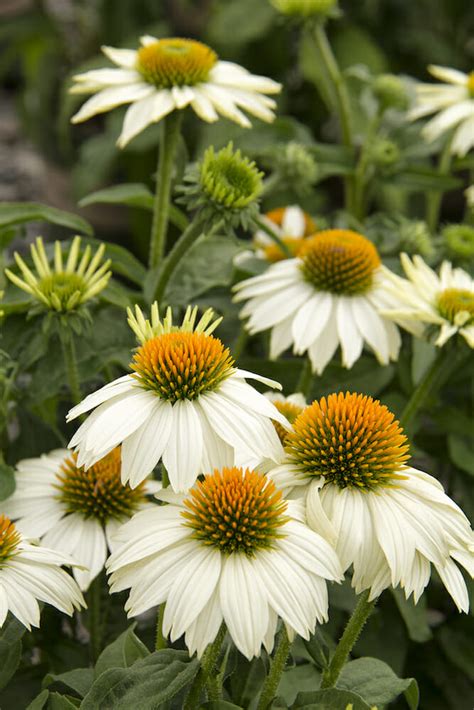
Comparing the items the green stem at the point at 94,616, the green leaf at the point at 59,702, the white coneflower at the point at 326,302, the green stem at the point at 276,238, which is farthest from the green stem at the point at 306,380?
the green leaf at the point at 59,702

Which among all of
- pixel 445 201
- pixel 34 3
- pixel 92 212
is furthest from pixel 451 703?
pixel 34 3

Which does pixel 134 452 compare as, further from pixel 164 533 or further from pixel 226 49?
pixel 226 49

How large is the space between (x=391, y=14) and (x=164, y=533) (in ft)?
5.74

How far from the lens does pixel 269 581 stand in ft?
1.50

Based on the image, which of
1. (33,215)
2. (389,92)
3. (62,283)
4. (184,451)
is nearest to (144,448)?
(184,451)

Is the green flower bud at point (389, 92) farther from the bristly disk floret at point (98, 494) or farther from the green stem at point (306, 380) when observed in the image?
the bristly disk floret at point (98, 494)

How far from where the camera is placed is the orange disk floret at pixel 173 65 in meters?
0.79

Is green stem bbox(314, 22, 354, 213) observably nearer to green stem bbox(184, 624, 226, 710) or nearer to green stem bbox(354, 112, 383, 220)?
green stem bbox(354, 112, 383, 220)

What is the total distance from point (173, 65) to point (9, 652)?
48 cm

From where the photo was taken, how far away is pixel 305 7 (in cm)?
98

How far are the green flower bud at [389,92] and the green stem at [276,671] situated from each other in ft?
2.10

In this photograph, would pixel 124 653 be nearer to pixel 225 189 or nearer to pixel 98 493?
pixel 98 493

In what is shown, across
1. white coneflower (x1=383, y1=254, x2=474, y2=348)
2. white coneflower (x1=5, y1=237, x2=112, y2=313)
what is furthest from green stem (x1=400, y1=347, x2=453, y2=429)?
white coneflower (x1=5, y1=237, x2=112, y2=313)

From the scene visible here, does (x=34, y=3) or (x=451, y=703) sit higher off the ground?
(x=34, y=3)
